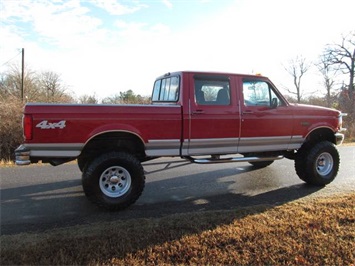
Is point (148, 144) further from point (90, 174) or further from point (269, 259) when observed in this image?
point (269, 259)

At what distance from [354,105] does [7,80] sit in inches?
1379

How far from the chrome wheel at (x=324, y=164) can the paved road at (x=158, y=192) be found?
0.33m

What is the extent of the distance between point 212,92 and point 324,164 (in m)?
2.99

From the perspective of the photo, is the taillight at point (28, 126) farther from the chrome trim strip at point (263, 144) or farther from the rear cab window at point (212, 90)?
the chrome trim strip at point (263, 144)

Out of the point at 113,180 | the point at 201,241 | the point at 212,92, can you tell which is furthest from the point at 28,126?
the point at 212,92

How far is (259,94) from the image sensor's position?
6.41 meters

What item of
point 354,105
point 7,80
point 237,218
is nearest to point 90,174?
point 237,218

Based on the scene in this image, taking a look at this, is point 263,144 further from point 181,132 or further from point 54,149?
point 54,149

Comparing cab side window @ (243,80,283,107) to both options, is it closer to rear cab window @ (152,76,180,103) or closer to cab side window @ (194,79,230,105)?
cab side window @ (194,79,230,105)

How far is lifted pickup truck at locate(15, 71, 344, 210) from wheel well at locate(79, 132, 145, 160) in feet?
0.05

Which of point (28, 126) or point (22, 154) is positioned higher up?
point (28, 126)

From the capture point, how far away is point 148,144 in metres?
5.44

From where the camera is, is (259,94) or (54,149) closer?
(54,149)

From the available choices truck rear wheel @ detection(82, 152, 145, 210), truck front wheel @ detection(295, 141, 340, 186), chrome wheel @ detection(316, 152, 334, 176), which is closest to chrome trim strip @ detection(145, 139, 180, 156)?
truck rear wheel @ detection(82, 152, 145, 210)
